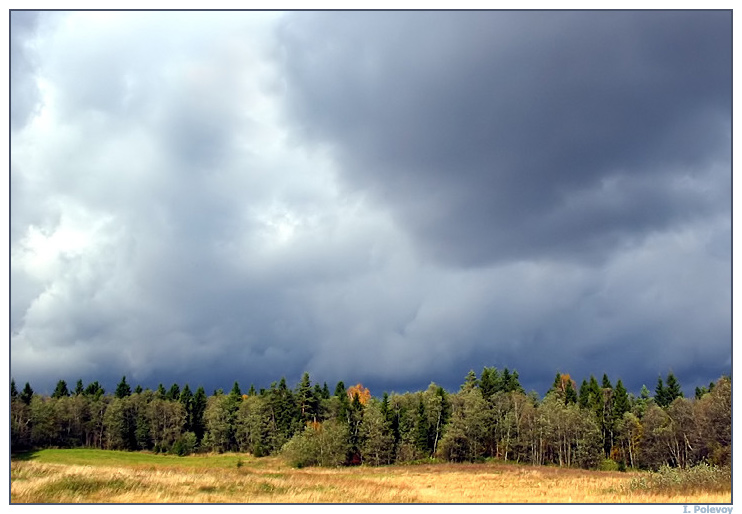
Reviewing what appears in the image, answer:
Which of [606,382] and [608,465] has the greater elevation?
[606,382]

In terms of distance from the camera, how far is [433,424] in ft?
379

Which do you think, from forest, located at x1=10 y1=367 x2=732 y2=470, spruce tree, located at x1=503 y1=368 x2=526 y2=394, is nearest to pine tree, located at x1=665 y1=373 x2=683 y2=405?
forest, located at x1=10 y1=367 x2=732 y2=470

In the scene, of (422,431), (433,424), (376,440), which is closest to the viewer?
(376,440)

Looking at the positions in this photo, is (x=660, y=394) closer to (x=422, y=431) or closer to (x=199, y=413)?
(x=422, y=431)

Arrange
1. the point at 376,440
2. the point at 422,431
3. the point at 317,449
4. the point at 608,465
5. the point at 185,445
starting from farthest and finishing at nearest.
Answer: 1. the point at 422,431
2. the point at 608,465
3. the point at 376,440
4. the point at 185,445
5. the point at 317,449

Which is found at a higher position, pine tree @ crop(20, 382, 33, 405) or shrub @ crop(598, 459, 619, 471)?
pine tree @ crop(20, 382, 33, 405)

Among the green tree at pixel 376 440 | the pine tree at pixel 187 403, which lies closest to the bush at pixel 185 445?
the pine tree at pixel 187 403

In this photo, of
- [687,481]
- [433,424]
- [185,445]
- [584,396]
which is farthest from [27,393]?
[584,396]

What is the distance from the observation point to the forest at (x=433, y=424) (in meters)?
78.0

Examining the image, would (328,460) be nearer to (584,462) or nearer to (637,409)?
(584,462)

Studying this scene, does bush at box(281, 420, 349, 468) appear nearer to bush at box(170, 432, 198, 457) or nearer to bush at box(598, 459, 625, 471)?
bush at box(170, 432, 198, 457)

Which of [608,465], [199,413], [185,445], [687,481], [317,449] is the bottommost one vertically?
[608,465]

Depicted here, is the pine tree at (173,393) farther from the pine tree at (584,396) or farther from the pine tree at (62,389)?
the pine tree at (584,396)

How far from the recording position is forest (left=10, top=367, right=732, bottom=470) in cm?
7800
